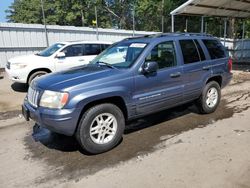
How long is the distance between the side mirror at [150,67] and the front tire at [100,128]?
830 millimetres

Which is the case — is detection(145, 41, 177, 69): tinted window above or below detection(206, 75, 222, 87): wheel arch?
above

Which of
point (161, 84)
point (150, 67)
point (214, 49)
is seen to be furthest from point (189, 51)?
point (150, 67)

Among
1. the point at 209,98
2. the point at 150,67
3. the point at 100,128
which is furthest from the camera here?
the point at 209,98

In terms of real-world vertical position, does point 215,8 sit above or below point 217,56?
above

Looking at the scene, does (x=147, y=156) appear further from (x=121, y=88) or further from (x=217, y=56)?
(x=217, y=56)

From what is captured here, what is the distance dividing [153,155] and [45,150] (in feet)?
5.95

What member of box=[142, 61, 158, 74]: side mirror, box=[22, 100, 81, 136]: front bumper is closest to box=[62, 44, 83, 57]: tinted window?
box=[142, 61, 158, 74]: side mirror

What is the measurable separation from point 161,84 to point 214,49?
214cm

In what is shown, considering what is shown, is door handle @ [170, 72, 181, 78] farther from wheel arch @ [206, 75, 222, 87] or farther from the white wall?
the white wall

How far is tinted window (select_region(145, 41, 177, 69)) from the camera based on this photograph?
5.23 meters

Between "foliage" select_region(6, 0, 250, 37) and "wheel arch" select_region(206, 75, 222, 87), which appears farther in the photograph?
"foliage" select_region(6, 0, 250, 37)

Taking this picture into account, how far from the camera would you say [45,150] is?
4812 mm

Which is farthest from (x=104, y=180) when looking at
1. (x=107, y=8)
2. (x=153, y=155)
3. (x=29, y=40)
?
(x=107, y=8)

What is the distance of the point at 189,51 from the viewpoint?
591cm
